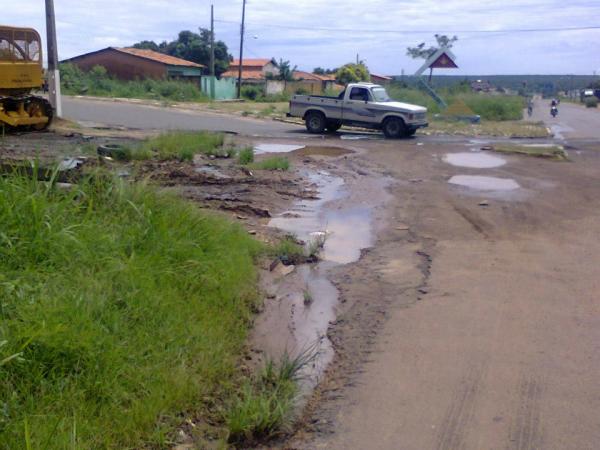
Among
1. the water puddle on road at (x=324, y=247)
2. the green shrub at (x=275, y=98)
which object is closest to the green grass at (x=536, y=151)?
the water puddle on road at (x=324, y=247)

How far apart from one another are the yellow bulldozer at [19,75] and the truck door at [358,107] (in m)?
10.8

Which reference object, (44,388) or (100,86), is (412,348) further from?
(100,86)

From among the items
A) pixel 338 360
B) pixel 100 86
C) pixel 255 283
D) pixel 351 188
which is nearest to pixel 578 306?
pixel 338 360

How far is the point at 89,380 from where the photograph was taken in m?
5.55

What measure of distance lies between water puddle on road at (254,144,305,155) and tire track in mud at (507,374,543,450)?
16.6m

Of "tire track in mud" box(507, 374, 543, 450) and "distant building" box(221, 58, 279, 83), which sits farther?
"distant building" box(221, 58, 279, 83)

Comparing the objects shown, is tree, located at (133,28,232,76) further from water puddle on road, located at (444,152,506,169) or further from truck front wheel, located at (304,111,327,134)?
water puddle on road, located at (444,152,506,169)

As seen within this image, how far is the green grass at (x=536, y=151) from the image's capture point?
22.9 m

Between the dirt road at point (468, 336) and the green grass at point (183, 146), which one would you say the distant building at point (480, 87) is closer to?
the green grass at point (183, 146)

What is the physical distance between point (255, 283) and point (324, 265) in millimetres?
1599

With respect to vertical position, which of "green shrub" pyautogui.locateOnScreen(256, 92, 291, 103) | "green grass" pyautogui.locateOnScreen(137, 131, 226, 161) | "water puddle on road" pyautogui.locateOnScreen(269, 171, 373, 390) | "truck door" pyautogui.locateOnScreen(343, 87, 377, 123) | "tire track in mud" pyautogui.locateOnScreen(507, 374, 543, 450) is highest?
"truck door" pyautogui.locateOnScreen(343, 87, 377, 123)

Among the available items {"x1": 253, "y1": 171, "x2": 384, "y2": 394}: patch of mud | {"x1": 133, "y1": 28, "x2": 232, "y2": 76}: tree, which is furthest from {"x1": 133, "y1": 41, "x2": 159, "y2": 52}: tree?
{"x1": 253, "y1": 171, "x2": 384, "y2": 394}: patch of mud

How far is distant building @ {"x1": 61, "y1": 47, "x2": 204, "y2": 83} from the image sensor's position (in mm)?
71500

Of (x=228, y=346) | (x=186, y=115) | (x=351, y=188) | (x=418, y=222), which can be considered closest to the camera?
(x=228, y=346)
